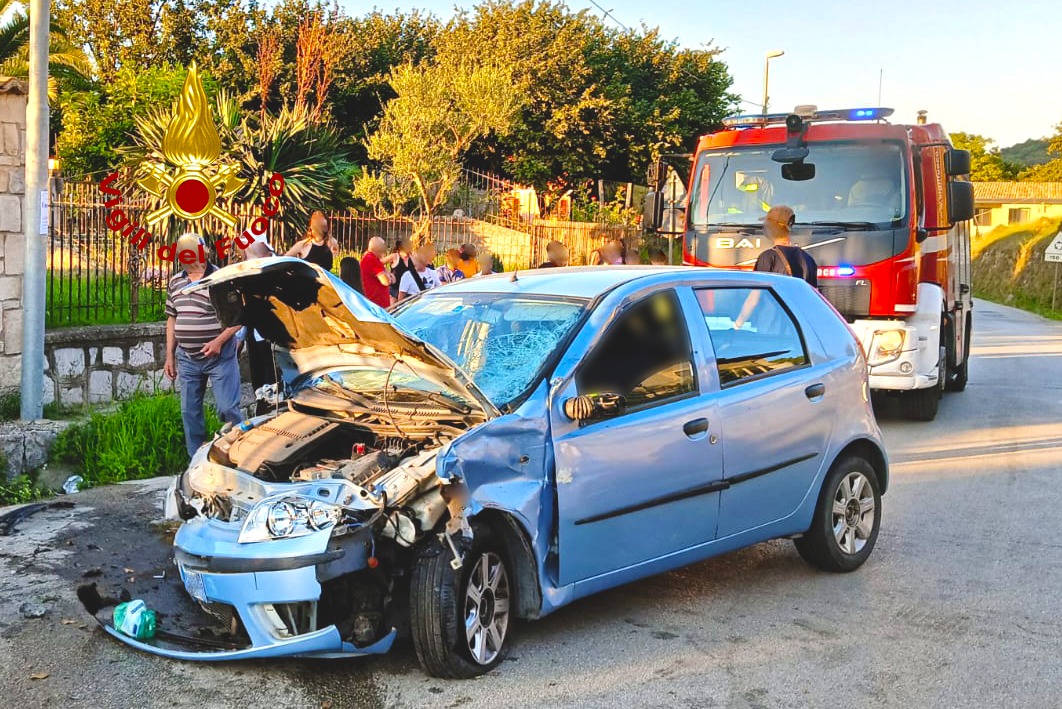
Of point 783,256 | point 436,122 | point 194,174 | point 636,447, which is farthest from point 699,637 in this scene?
point 436,122

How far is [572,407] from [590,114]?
29.2 metres

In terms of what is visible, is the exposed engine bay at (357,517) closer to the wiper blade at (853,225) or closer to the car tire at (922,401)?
the wiper blade at (853,225)

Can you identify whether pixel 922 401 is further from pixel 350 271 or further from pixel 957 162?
pixel 350 271

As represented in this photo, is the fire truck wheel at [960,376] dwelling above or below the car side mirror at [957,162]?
below

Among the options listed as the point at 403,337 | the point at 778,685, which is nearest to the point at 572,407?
the point at 403,337

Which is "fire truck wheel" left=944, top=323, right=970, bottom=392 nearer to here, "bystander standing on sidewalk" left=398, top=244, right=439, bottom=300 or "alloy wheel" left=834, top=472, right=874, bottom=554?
"bystander standing on sidewalk" left=398, top=244, right=439, bottom=300

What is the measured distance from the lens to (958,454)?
9.44 metres

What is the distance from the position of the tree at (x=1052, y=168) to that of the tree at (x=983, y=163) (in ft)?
12.5

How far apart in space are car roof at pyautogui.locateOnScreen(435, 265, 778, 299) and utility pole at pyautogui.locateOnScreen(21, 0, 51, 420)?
3740 millimetres

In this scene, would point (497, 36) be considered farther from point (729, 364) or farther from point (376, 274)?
point (729, 364)

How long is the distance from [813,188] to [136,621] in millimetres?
8101

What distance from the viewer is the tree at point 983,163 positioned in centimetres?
8238

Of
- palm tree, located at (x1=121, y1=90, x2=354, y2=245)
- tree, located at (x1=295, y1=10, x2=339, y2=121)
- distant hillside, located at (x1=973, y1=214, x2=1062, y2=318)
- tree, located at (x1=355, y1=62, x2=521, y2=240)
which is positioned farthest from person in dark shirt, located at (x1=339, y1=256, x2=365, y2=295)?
distant hillside, located at (x1=973, y1=214, x2=1062, y2=318)

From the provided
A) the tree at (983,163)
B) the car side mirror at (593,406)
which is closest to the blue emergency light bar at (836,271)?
the car side mirror at (593,406)
